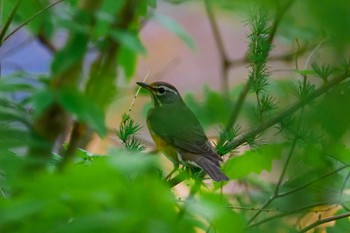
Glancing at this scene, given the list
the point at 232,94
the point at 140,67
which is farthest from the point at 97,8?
the point at 140,67

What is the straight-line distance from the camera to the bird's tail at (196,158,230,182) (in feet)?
4.63

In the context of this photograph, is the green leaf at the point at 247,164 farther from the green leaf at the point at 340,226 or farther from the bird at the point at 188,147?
the green leaf at the point at 340,226

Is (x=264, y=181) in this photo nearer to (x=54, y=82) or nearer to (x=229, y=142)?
(x=54, y=82)

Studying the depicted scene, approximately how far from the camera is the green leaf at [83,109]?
4.57 feet

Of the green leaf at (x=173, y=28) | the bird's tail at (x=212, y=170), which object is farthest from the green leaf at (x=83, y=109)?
the green leaf at (x=173, y=28)

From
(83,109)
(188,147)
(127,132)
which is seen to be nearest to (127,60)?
(188,147)

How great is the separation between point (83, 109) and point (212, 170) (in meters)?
0.29

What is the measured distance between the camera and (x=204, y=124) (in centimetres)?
169

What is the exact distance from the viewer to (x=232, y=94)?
6.72 feet

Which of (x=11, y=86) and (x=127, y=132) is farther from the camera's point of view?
(x=11, y=86)

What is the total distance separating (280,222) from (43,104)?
954 mm

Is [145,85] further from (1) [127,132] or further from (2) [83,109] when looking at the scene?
(1) [127,132]

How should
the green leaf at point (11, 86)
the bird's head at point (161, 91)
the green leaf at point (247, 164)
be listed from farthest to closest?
the bird's head at point (161, 91)
the green leaf at point (11, 86)
the green leaf at point (247, 164)

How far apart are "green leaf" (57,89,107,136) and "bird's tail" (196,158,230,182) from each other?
0.75 feet
